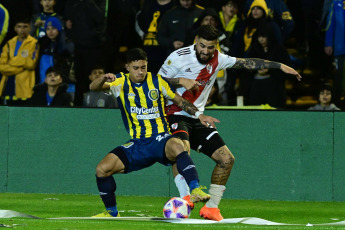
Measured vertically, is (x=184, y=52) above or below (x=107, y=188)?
above

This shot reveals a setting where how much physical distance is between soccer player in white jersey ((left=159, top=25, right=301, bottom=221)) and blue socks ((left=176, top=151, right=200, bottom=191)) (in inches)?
16.5

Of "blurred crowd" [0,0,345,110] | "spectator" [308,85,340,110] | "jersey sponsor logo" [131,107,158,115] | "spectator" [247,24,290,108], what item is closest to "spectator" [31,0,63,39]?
"blurred crowd" [0,0,345,110]

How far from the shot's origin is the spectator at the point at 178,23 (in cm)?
1387

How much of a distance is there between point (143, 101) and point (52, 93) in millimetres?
4474

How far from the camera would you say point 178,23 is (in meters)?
13.9

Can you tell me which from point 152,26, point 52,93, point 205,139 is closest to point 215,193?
point 205,139

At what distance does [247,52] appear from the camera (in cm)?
1372

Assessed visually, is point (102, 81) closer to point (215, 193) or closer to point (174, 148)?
point (174, 148)

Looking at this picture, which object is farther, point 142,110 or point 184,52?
point 184,52

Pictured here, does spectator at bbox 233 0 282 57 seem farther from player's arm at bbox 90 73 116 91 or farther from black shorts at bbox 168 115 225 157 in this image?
player's arm at bbox 90 73 116 91

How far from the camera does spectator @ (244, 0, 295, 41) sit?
45.6 feet

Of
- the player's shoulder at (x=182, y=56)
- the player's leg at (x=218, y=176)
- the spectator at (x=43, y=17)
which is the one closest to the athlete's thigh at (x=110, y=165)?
the player's leg at (x=218, y=176)

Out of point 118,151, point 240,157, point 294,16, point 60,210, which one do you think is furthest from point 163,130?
point 294,16

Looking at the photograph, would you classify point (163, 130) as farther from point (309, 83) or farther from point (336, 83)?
point (309, 83)
